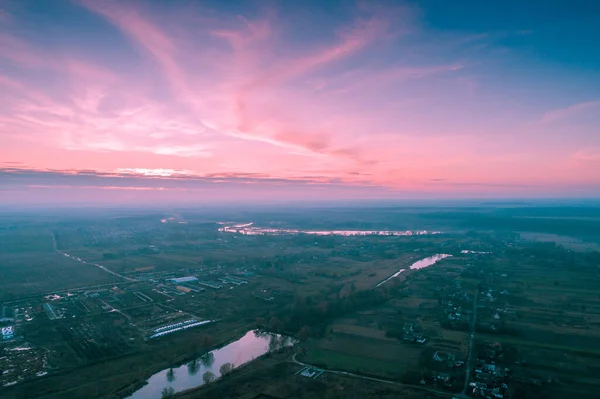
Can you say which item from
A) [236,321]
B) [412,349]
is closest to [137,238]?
[236,321]

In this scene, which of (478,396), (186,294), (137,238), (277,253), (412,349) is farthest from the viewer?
(137,238)

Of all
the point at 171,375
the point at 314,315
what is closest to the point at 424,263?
the point at 314,315

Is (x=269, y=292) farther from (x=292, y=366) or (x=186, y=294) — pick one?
(x=292, y=366)

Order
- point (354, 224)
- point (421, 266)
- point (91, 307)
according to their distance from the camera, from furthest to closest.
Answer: point (354, 224) < point (421, 266) < point (91, 307)

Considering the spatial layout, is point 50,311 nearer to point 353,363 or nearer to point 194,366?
point 194,366

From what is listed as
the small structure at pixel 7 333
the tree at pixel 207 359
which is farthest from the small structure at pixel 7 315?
the tree at pixel 207 359

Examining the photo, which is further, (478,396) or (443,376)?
(443,376)
